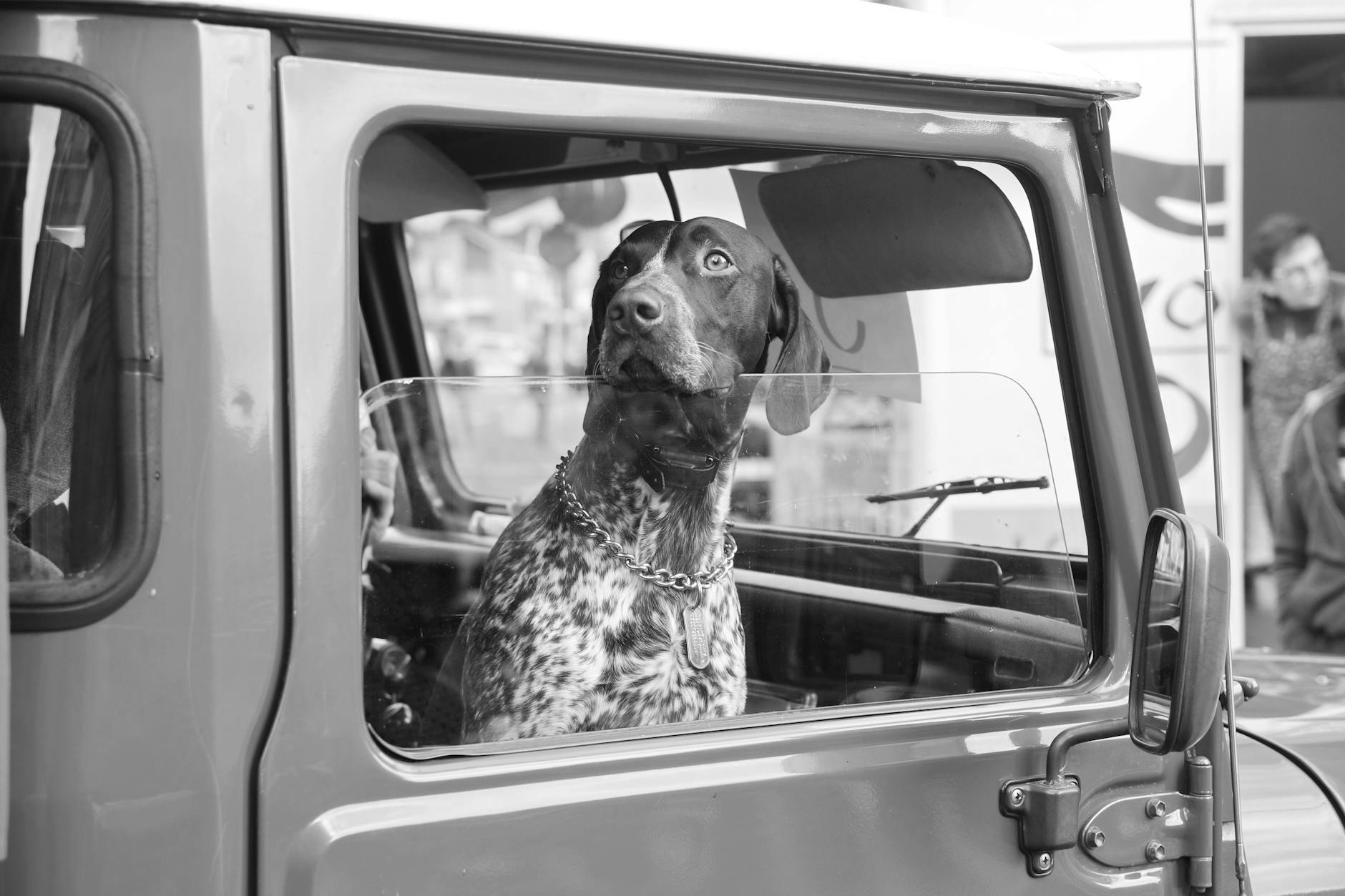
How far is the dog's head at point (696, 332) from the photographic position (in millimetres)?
1733

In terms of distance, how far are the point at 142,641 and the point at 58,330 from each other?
29 cm

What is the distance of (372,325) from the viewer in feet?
10.8

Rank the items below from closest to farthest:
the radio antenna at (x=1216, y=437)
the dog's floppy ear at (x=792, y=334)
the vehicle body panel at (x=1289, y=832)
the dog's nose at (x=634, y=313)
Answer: the radio antenna at (x=1216, y=437), the vehicle body panel at (x=1289, y=832), the dog's nose at (x=634, y=313), the dog's floppy ear at (x=792, y=334)

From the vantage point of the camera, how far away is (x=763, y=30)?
4.25ft

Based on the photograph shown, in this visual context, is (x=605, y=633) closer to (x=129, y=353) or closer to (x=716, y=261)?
(x=716, y=261)

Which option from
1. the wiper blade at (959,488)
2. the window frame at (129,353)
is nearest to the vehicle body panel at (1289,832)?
the wiper blade at (959,488)

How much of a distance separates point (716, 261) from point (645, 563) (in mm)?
559

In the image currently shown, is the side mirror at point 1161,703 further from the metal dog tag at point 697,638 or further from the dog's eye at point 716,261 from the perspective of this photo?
the dog's eye at point 716,261

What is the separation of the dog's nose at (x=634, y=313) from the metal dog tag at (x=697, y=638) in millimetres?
390

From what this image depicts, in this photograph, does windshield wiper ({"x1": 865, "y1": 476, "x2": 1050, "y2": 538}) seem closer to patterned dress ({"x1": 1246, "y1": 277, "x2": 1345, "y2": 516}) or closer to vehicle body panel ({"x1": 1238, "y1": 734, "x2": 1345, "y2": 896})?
vehicle body panel ({"x1": 1238, "y1": 734, "x2": 1345, "y2": 896})

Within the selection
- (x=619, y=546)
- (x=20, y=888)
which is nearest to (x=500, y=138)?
(x=619, y=546)

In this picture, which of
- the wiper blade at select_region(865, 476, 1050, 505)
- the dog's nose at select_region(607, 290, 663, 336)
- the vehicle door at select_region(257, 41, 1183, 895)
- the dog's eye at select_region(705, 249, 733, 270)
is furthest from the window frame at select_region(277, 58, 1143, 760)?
the dog's eye at select_region(705, 249, 733, 270)

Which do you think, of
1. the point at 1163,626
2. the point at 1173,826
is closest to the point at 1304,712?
the point at 1173,826

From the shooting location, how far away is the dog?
174 centimetres
